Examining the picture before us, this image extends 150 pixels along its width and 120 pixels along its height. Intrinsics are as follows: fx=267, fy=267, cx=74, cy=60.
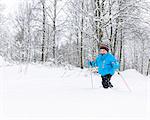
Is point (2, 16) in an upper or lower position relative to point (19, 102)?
upper

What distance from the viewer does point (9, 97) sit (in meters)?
5.36

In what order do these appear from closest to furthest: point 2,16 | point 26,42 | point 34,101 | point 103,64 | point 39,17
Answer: point 34,101 → point 103,64 → point 39,17 → point 2,16 → point 26,42

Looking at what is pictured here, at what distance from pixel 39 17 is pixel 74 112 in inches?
924

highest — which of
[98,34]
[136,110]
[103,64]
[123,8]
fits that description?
[123,8]

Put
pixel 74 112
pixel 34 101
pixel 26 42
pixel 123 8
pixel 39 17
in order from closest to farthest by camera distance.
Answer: pixel 74 112 < pixel 34 101 < pixel 123 8 < pixel 39 17 < pixel 26 42

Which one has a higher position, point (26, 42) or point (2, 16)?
point (2, 16)

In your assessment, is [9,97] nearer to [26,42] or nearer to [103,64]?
[103,64]

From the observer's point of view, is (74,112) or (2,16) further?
(2,16)

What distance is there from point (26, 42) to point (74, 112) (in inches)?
1286

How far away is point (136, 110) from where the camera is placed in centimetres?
470

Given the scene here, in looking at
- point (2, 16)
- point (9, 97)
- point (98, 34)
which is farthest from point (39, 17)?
point (9, 97)

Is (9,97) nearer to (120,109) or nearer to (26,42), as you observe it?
(120,109)

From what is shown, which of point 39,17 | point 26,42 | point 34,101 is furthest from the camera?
point 26,42

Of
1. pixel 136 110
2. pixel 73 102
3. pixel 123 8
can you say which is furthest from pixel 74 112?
pixel 123 8
